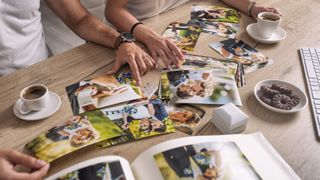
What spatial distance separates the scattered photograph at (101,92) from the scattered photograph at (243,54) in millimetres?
333

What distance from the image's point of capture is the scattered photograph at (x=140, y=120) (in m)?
0.73

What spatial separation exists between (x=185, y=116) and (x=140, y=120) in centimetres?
11

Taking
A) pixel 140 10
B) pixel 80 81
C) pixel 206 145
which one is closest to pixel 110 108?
pixel 80 81

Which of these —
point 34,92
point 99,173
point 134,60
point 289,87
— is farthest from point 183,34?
point 99,173

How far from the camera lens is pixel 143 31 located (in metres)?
1.06

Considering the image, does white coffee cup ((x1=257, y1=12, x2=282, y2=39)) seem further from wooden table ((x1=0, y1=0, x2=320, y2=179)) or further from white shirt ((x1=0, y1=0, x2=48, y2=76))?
white shirt ((x1=0, y1=0, x2=48, y2=76))

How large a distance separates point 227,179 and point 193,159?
0.08 meters

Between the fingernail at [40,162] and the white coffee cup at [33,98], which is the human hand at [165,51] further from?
the fingernail at [40,162]

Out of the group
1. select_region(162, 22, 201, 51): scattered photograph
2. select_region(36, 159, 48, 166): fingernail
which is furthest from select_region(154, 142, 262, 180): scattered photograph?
select_region(162, 22, 201, 51): scattered photograph

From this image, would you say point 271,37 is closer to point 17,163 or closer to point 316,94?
point 316,94

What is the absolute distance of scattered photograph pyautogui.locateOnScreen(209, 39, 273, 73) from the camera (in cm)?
99

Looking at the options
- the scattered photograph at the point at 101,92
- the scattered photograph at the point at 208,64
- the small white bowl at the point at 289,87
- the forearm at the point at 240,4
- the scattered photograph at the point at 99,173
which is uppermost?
the forearm at the point at 240,4

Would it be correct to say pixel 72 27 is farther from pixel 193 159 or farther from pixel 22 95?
pixel 193 159

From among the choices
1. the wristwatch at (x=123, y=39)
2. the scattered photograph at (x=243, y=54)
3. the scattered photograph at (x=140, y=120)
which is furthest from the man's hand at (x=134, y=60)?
the scattered photograph at (x=243, y=54)
